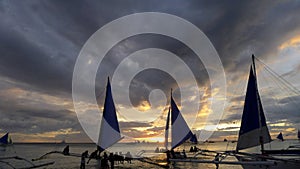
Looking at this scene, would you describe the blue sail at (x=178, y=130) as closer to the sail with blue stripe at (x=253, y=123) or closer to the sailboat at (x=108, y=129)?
the sailboat at (x=108, y=129)

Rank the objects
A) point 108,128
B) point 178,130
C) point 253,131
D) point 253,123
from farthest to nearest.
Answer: point 178,130 → point 108,128 → point 253,123 → point 253,131

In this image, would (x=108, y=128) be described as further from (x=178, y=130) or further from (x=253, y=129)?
(x=178, y=130)

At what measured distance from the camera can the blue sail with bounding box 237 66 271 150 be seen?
2208 centimetres

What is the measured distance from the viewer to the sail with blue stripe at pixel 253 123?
22.1m

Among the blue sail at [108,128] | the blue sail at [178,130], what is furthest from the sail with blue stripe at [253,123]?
the blue sail at [178,130]

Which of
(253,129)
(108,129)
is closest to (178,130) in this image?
(108,129)

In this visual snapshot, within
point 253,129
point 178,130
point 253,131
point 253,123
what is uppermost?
point 253,123

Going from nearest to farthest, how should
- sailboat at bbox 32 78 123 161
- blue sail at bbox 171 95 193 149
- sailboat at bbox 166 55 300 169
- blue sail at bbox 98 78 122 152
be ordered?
sailboat at bbox 166 55 300 169
sailboat at bbox 32 78 123 161
blue sail at bbox 98 78 122 152
blue sail at bbox 171 95 193 149

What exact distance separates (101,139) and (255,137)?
58.9ft

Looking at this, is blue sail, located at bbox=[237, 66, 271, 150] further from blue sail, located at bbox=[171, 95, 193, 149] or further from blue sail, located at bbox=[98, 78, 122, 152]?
blue sail, located at bbox=[171, 95, 193, 149]

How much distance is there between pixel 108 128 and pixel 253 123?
17.6 metres

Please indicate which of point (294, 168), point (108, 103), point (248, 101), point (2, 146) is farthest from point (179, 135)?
point (2, 146)

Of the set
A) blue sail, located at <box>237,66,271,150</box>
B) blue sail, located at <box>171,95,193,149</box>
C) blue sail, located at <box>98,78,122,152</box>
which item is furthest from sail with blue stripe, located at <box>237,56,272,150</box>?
blue sail, located at <box>171,95,193,149</box>

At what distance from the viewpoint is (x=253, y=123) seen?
22.7m
